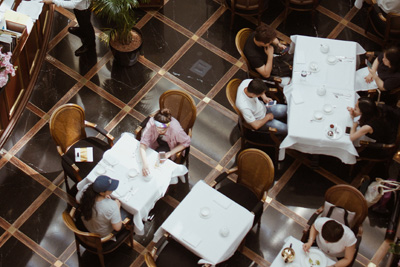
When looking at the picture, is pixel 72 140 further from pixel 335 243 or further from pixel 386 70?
pixel 386 70

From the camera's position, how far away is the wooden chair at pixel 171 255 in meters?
6.35

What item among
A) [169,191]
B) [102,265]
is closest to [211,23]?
[169,191]

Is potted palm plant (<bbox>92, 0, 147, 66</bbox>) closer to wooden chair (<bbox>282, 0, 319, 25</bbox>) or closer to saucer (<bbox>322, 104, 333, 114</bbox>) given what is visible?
wooden chair (<bbox>282, 0, 319, 25</bbox>)

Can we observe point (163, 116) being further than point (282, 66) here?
No

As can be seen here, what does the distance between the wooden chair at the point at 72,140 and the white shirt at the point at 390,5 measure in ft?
12.7

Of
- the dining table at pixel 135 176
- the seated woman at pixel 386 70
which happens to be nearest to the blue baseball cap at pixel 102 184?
the dining table at pixel 135 176

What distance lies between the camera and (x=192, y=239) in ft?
20.4

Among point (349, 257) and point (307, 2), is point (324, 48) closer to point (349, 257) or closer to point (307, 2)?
point (307, 2)

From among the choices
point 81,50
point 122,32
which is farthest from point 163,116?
point 81,50

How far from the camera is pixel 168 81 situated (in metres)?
8.17

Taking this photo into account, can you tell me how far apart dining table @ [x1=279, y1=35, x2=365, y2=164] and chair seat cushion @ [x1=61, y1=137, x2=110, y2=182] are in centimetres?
205

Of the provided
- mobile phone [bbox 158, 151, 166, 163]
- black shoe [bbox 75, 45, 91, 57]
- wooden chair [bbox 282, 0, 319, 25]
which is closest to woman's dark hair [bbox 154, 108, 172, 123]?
mobile phone [bbox 158, 151, 166, 163]

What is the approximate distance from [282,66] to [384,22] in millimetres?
1540

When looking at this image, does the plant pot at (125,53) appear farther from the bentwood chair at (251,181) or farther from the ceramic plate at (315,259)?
the ceramic plate at (315,259)
